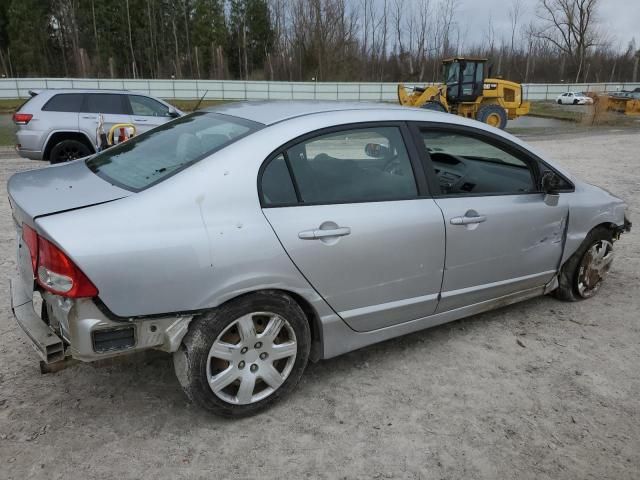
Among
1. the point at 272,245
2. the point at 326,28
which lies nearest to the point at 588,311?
the point at 272,245

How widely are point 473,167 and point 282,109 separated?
158 cm

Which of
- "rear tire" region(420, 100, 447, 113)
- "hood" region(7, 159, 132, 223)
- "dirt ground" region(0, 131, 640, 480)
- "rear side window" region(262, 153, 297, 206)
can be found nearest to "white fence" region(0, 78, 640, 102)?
"rear tire" region(420, 100, 447, 113)

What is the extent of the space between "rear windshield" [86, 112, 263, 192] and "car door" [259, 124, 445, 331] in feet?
1.21

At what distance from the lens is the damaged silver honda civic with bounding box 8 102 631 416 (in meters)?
2.33

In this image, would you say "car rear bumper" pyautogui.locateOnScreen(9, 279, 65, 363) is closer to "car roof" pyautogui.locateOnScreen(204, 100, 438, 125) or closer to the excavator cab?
"car roof" pyautogui.locateOnScreen(204, 100, 438, 125)

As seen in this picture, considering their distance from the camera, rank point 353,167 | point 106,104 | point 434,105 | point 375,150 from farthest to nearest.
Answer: point 434,105 < point 106,104 < point 375,150 < point 353,167

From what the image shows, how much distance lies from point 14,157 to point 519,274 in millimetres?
12273

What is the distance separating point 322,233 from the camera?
2.73 metres

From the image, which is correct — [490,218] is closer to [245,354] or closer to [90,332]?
[245,354]

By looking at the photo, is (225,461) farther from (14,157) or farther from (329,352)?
(14,157)

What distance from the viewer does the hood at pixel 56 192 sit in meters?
2.44

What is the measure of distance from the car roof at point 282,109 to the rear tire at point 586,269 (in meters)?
1.68

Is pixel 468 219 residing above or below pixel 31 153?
above

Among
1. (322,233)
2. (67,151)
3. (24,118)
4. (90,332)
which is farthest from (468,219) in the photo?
(24,118)
